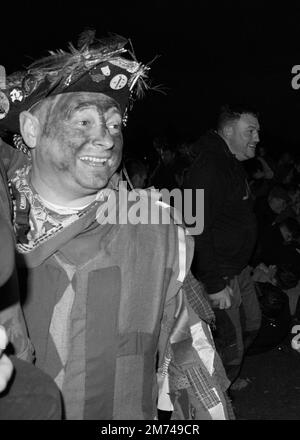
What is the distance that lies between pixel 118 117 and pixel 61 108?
0.61ft

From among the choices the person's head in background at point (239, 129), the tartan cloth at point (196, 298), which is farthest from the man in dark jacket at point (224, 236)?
the tartan cloth at point (196, 298)

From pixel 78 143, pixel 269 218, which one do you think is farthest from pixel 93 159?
pixel 269 218

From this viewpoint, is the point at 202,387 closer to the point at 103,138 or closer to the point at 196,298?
the point at 196,298

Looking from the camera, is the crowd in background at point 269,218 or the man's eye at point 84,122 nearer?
the man's eye at point 84,122

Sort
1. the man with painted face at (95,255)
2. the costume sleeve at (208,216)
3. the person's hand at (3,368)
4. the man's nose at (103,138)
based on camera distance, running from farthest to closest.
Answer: the costume sleeve at (208,216) < the man's nose at (103,138) < the man with painted face at (95,255) < the person's hand at (3,368)

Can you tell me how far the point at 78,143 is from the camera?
71.3 inches

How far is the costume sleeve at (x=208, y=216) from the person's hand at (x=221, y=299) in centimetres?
3

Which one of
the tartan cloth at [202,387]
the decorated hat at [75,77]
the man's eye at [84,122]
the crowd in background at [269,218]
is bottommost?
the crowd in background at [269,218]

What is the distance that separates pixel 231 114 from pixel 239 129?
129 millimetres

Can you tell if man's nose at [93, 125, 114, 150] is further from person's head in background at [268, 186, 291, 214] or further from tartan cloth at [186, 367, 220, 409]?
person's head in background at [268, 186, 291, 214]

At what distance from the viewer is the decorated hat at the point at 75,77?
185cm

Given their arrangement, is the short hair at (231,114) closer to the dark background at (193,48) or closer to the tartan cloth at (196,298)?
the tartan cloth at (196,298)

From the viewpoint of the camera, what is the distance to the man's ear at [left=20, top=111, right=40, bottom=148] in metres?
1.89

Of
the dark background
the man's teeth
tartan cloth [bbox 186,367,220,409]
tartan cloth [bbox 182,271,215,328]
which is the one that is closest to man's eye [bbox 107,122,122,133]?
the man's teeth
